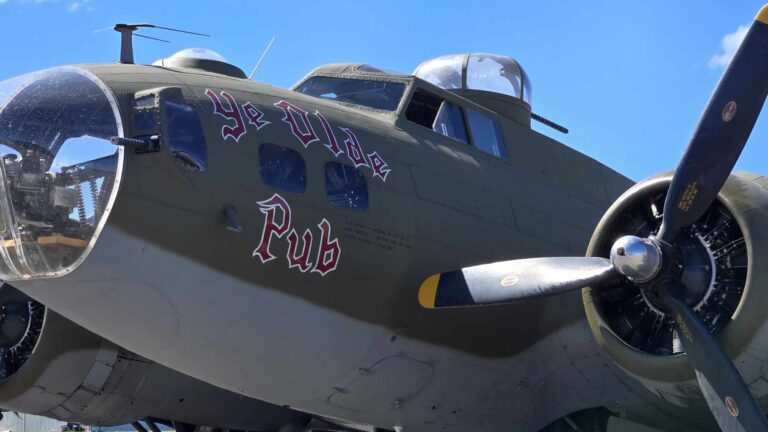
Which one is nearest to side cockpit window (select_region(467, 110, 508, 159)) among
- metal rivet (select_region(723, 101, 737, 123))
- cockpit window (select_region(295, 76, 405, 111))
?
cockpit window (select_region(295, 76, 405, 111))

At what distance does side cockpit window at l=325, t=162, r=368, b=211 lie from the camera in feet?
23.6

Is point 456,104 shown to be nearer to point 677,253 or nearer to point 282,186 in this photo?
point 282,186

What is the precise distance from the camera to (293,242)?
22.4ft

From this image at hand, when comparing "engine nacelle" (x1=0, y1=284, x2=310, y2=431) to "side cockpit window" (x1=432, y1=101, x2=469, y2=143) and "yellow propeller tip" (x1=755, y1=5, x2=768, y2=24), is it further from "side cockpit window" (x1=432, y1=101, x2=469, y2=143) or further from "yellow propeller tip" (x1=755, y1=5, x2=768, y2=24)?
"yellow propeller tip" (x1=755, y1=5, x2=768, y2=24)

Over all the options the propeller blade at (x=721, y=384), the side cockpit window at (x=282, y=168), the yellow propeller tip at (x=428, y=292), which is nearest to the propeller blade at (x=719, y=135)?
the propeller blade at (x=721, y=384)

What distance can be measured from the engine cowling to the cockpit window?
7.61 feet

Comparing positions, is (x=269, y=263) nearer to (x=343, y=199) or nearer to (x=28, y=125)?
(x=343, y=199)

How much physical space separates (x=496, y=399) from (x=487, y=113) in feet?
9.16

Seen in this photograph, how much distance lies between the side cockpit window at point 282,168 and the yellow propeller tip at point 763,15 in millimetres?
3395

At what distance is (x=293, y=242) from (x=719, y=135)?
10.3 feet

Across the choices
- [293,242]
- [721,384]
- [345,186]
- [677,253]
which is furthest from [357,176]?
[721,384]

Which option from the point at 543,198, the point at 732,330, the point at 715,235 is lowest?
the point at 732,330

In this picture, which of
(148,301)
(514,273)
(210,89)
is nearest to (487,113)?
(514,273)

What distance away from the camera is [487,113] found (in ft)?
31.1
